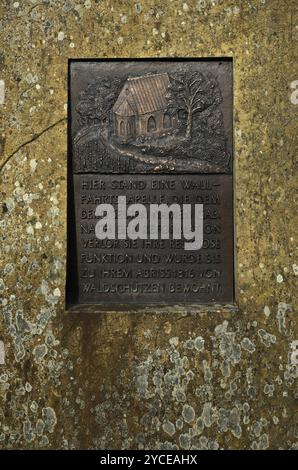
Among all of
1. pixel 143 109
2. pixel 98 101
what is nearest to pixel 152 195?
pixel 143 109

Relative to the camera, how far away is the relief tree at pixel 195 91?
3.57m

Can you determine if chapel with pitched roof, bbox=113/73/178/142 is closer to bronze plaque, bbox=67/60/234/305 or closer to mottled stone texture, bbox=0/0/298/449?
bronze plaque, bbox=67/60/234/305

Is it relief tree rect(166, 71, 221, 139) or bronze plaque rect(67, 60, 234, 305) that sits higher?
relief tree rect(166, 71, 221, 139)

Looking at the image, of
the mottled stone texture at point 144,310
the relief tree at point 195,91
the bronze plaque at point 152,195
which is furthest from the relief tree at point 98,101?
the relief tree at point 195,91

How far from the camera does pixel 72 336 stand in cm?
345

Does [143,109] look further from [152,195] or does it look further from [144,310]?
[144,310]

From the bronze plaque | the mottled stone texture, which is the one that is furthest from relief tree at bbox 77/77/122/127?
the mottled stone texture

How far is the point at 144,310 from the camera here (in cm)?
348

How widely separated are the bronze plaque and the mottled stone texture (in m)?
0.10

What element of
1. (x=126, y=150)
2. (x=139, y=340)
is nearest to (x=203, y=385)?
(x=139, y=340)

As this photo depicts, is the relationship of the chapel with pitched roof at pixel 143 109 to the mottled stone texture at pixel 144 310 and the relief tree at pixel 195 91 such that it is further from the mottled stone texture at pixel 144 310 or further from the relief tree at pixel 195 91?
the mottled stone texture at pixel 144 310

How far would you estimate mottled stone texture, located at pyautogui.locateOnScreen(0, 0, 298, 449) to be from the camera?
3.41 metres

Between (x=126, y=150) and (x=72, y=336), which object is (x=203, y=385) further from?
(x=126, y=150)

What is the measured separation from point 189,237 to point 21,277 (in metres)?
1.03
